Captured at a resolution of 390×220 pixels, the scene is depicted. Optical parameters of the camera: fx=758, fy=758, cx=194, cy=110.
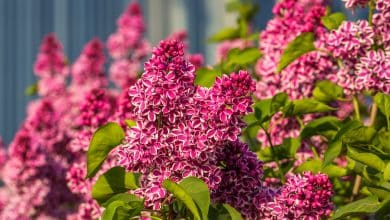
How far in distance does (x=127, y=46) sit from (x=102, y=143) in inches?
97.2

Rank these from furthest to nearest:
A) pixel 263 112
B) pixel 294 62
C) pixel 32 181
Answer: pixel 32 181, pixel 294 62, pixel 263 112

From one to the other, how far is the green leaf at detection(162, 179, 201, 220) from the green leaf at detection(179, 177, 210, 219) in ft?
0.05

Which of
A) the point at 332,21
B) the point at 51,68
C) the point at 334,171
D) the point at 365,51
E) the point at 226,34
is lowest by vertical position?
the point at 334,171

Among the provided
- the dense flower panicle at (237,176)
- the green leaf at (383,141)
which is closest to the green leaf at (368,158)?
the green leaf at (383,141)

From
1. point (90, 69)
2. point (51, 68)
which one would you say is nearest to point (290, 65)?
point (90, 69)

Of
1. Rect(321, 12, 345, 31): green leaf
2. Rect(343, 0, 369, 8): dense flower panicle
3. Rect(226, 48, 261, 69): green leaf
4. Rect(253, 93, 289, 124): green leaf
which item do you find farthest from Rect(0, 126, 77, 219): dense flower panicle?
Rect(343, 0, 369, 8): dense flower panicle

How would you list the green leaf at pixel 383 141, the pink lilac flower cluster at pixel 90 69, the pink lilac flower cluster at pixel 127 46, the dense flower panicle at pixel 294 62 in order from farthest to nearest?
the pink lilac flower cluster at pixel 127 46 < the pink lilac flower cluster at pixel 90 69 < the dense flower panicle at pixel 294 62 < the green leaf at pixel 383 141

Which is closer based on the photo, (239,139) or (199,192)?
(199,192)

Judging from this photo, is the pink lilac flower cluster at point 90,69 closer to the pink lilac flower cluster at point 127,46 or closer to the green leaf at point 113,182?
the pink lilac flower cluster at point 127,46

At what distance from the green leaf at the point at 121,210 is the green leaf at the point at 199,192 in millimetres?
149

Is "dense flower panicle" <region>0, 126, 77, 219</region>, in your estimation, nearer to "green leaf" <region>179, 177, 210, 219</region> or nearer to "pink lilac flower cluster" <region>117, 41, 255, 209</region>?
"pink lilac flower cluster" <region>117, 41, 255, 209</region>

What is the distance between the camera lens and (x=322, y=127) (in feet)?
7.20

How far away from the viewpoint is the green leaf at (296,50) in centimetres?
221

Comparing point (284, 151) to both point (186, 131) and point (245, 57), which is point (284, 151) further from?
point (186, 131)
